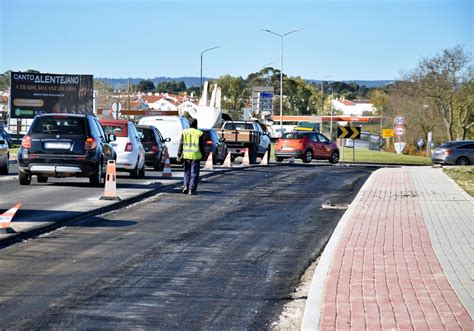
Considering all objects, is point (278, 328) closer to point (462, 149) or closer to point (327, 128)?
point (462, 149)

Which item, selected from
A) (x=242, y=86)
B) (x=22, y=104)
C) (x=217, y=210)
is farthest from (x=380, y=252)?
(x=242, y=86)

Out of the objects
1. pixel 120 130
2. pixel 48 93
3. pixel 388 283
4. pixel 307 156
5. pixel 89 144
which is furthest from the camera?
pixel 48 93

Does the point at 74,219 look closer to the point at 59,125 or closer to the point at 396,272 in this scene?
the point at 396,272

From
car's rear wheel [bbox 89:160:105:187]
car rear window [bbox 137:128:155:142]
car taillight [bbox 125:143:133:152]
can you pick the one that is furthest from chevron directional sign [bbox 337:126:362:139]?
car's rear wheel [bbox 89:160:105:187]

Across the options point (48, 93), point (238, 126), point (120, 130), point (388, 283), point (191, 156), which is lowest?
point (388, 283)

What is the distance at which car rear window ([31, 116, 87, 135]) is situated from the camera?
21625mm

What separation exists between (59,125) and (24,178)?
1.64 meters

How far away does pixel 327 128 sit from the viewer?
463 feet

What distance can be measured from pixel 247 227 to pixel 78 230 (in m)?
2.78

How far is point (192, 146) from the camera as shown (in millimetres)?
21141

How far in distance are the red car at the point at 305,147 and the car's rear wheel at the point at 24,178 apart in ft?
82.4

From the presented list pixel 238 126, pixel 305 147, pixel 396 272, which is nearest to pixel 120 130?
pixel 396 272

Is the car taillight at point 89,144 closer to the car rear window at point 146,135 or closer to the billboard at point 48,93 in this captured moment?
the car rear window at point 146,135

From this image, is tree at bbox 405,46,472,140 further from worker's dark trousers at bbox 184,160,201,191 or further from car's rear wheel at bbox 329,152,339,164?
worker's dark trousers at bbox 184,160,201,191
